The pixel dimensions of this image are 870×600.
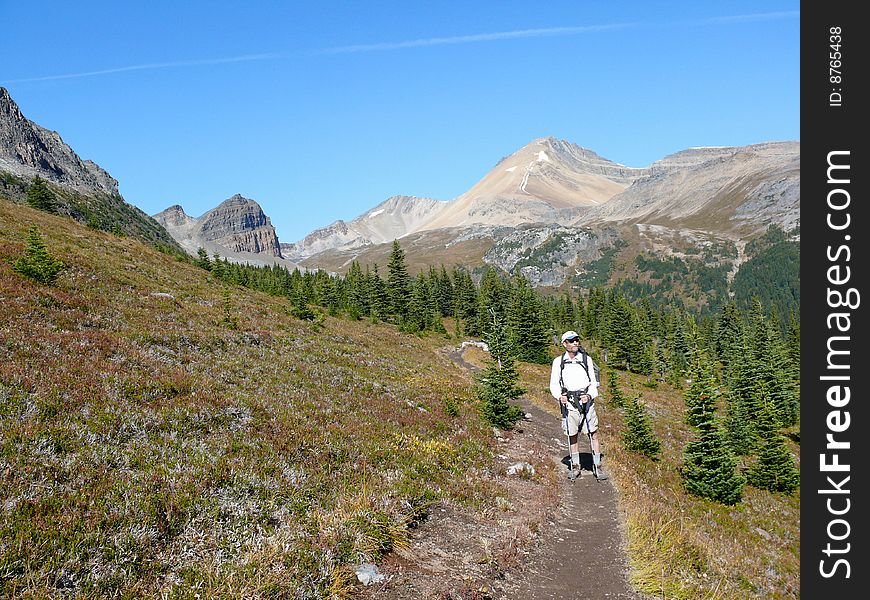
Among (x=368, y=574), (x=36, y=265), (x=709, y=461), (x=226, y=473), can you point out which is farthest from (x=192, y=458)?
(x=709, y=461)

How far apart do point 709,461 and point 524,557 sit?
12.9m

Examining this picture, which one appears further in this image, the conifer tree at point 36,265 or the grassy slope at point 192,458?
the conifer tree at point 36,265

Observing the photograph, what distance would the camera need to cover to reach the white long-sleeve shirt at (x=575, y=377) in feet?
36.2

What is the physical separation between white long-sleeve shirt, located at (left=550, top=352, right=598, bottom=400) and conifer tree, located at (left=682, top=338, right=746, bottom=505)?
951cm

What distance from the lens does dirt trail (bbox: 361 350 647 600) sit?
259 inches

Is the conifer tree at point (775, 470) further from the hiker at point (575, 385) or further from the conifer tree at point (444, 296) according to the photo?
the conifer tree at point (444, 296)

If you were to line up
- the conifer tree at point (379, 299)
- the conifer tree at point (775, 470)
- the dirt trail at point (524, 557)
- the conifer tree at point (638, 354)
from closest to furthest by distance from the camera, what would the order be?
1. the dirt trail at point (524, 557)
2. the conifer tree at point (775, 470)
3. the conifer tree at point (379, 299)
4. the conifer tree at point (638, 354)

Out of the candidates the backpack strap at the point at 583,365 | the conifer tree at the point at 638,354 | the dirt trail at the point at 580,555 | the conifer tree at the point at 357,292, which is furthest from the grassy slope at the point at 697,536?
the conifer tree at the point at 638,354

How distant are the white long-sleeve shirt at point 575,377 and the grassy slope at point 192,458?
3029 millimetres

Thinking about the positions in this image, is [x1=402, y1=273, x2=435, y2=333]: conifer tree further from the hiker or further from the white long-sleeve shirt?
the white long-sleeve shirt

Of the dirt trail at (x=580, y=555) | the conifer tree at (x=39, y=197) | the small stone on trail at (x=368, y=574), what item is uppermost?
the conifer tree at (x=39, y=197)
